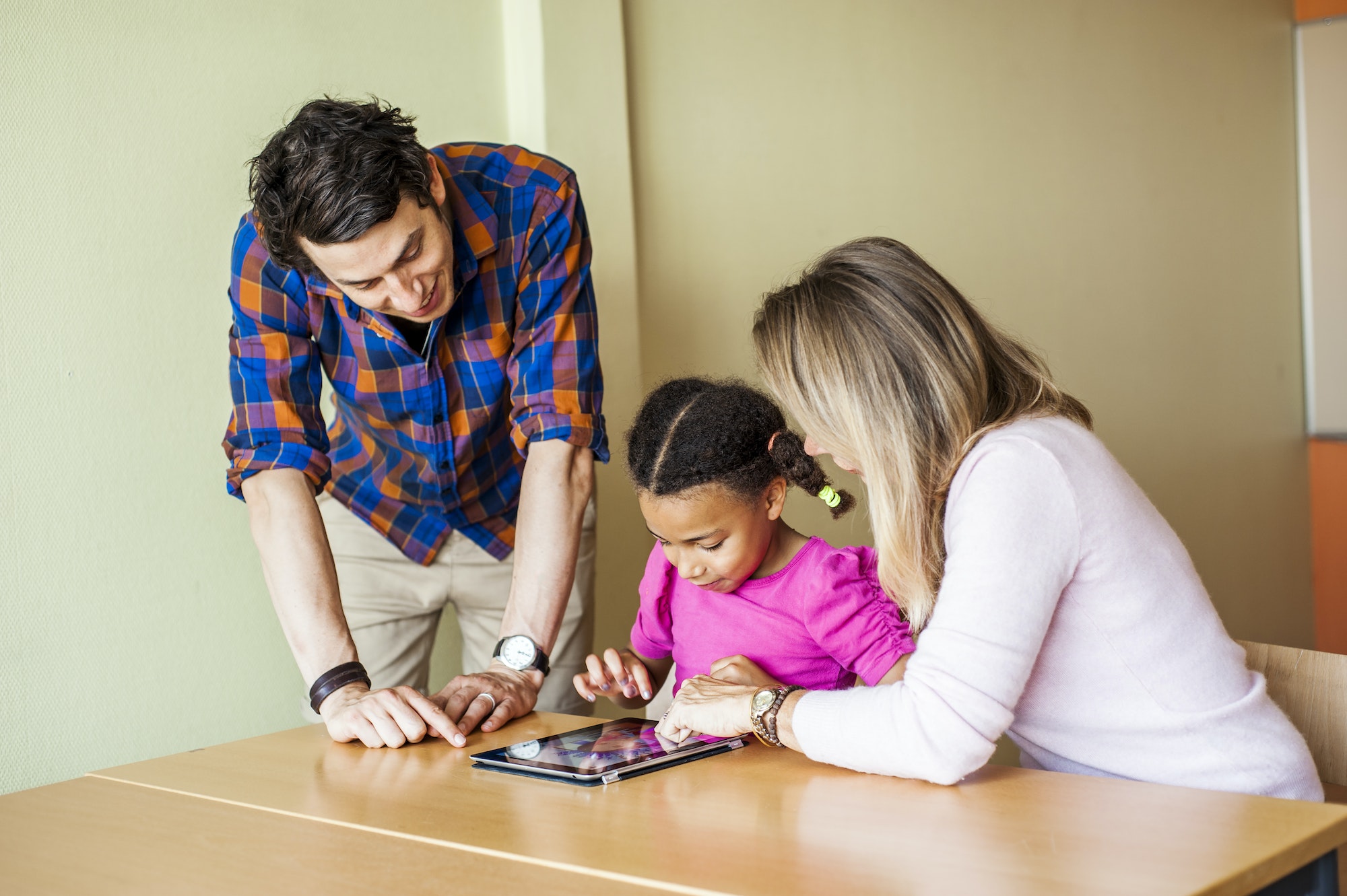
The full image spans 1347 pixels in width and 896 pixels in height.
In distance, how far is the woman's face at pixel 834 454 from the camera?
4.85 ft

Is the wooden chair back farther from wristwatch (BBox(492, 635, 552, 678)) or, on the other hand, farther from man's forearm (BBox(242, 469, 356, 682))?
man's forearm (BBox(242, 469, 356, 682))

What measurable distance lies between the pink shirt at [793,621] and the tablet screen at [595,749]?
0.29m

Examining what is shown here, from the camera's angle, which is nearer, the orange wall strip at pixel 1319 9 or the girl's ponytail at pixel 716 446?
the girl's ponytail at pixel 716 446

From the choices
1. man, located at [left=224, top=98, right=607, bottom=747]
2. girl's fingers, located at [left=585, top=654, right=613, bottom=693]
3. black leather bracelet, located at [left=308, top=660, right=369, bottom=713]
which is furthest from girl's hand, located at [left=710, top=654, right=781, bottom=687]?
black leather bracelet, located at [left=308, top=660, right=369, bottom=713]

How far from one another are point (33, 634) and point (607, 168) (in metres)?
1.57

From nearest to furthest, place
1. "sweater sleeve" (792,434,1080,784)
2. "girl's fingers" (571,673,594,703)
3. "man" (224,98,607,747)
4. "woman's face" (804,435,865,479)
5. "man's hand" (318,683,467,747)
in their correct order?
"sweater sleeve" (792,434,1080,784) → "woman's face" (804,435,865,479) → "man's hand" (318,683,467,747) → "man" (224,98,607,747) → "girl's fingers" (571,673,594,703)

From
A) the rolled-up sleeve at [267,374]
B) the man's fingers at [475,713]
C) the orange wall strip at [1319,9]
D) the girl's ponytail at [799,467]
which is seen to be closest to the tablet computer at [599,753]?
the man's fingers at [475,713]

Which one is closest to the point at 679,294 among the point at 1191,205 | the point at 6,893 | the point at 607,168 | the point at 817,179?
the point at 607,168

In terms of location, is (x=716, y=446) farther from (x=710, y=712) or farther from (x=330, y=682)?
(x=330, y=682)

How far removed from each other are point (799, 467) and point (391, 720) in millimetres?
726

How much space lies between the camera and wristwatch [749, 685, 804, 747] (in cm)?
141

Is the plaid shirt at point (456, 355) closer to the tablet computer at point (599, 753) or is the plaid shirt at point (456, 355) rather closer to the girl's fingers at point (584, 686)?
the girl's fingers at point (584, 686)

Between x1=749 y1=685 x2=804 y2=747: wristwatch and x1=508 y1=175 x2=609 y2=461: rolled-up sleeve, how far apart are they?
0.65 m

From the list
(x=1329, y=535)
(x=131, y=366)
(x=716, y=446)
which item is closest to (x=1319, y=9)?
(x=1329, y=535)
